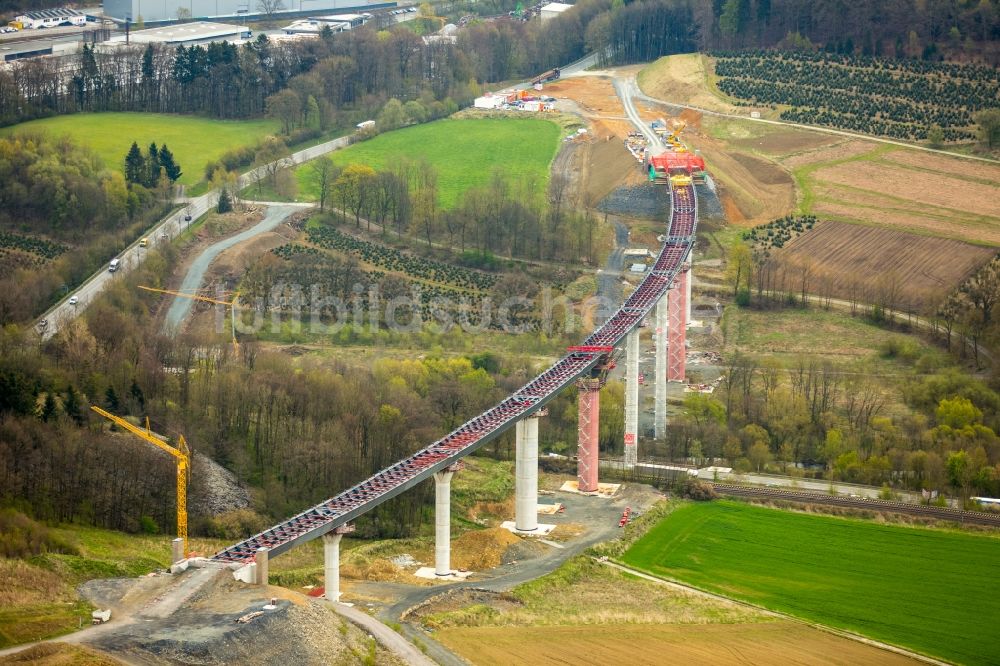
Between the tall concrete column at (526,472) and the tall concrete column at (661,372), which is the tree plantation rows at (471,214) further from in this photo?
the tall concrete column at (526,472)

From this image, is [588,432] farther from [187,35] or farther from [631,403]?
[187,35]

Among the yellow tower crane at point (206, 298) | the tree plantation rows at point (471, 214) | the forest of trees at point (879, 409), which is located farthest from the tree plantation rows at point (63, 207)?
the forest of trees at point (879, 409)

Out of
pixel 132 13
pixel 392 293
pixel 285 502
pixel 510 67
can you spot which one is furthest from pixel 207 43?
pixel 285 502

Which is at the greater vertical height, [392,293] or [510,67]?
[510,67]

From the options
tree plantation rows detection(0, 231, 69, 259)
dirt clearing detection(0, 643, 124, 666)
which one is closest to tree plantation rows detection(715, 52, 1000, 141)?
tree plantation rows detection(0, 231, 69, 259)

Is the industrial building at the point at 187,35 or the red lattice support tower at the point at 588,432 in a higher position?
the industrial building at the point at 187,35

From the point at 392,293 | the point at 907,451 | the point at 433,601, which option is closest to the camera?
the point at 433,601

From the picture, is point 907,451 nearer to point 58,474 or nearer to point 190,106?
point 58,474
